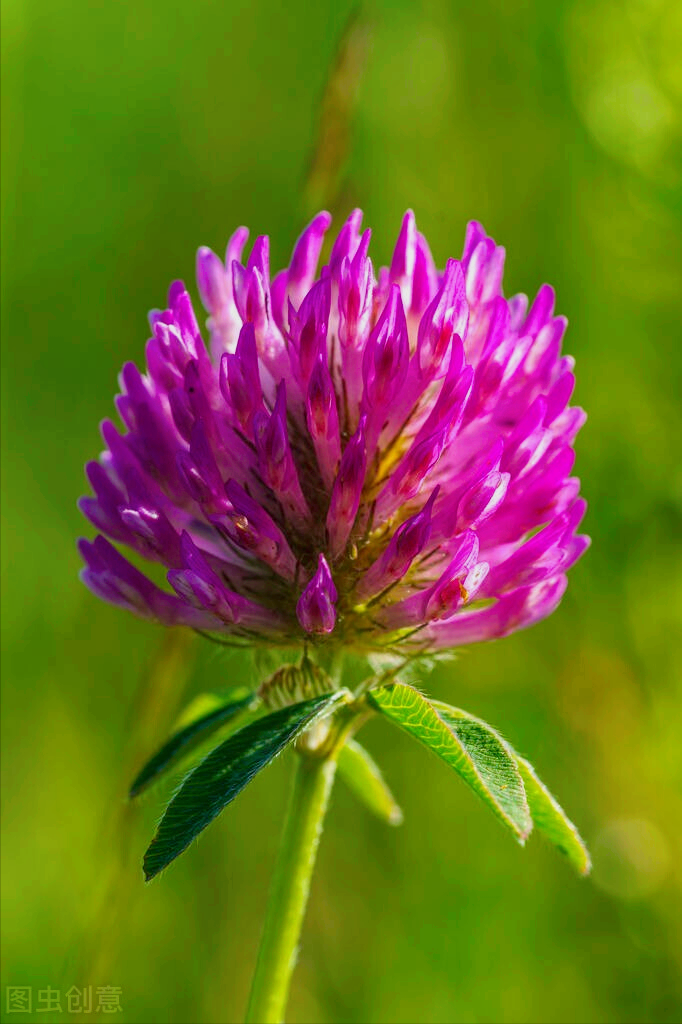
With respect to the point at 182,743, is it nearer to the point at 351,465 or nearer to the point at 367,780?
the point at 367,780

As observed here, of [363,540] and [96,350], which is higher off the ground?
[96,350]

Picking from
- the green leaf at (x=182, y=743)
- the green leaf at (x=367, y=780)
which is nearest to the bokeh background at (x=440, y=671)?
the green leaf at (x=182, y=743)

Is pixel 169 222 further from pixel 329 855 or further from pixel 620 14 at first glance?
pixel 329 855

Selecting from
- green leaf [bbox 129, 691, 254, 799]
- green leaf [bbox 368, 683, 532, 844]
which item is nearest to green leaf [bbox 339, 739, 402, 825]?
green leaf [bbox 129, 691, 254, 799]

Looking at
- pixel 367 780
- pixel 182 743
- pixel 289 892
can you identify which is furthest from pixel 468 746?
pixel 367 780

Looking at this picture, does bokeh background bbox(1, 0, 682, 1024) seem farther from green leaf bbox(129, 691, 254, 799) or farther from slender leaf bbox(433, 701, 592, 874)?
slender leaf bbox(433, 701, 592, 874)

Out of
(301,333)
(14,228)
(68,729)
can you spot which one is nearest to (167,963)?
(68,729)
